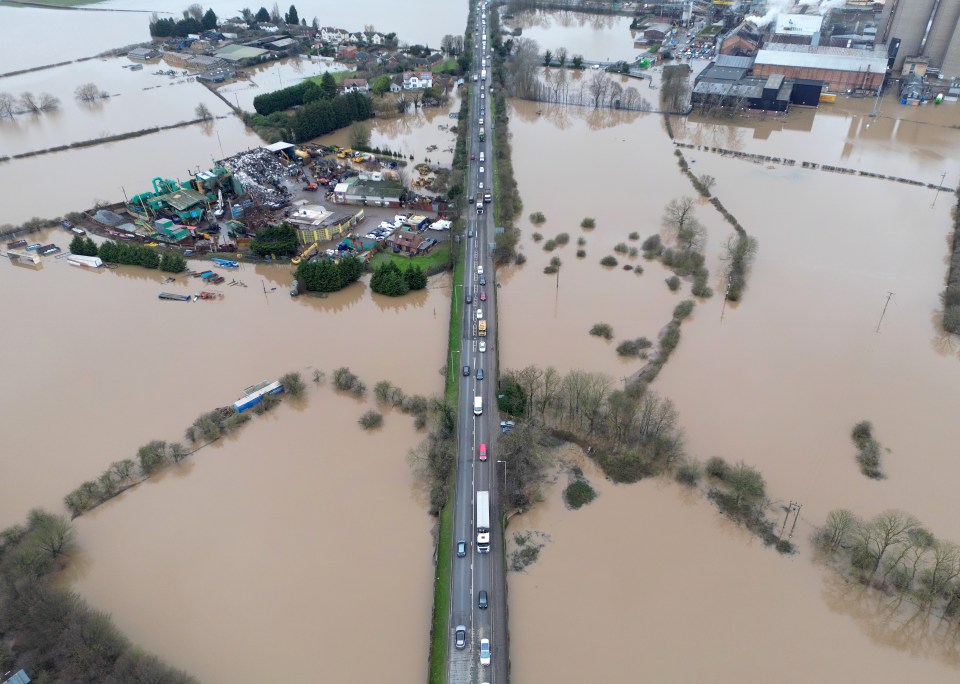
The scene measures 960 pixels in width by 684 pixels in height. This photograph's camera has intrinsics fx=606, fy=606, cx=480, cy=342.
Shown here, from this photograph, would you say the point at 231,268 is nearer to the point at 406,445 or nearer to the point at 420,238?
the point at 420,238

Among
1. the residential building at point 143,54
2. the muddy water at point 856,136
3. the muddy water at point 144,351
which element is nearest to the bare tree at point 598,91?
the muddy water at point 856,136

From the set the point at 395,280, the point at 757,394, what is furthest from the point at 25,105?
the point at 757,394

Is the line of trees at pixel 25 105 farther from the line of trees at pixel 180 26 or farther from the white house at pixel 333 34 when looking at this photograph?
the white house at pixel 333 34

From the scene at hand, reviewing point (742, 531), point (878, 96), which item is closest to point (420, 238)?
point (742, 531)

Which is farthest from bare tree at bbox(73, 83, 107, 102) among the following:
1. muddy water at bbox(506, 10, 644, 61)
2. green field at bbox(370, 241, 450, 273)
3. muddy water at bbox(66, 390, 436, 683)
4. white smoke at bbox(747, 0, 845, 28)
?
white smoke at bbox(747, 0, 845, 28)

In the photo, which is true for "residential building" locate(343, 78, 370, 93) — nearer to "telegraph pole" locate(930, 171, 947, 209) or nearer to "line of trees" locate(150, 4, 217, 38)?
"line of trees" locate(150, 4, 217, 38)

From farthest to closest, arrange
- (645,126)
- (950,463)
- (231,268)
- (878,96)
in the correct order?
(878,96) → (645,126) → (231,268) → (950,463)
